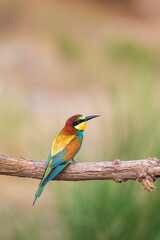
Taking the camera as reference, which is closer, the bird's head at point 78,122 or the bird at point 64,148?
the bird at point 64,148

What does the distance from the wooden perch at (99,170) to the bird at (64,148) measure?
0.14 feet

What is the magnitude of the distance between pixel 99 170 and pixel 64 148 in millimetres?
251

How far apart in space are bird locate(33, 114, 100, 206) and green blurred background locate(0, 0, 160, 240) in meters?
1.20

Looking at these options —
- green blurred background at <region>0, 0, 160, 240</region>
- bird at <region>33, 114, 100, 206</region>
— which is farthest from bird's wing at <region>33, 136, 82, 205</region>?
green blurred background at <region>0, 0, 160, 240</region>

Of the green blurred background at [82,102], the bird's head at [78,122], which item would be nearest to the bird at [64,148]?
the bird's head at [78,122]

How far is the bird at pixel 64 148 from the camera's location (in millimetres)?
2043

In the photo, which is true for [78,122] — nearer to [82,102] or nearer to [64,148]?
[64,148]

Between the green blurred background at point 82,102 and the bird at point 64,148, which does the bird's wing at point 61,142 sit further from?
the green blurred background at point 82,102

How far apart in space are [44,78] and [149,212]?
5.52 metres

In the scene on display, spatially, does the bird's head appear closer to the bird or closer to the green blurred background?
the bird

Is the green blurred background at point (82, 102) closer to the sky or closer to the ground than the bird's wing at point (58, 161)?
closer to the ground

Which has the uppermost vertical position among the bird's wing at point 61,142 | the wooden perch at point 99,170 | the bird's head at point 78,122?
the bird's head at point 78,122

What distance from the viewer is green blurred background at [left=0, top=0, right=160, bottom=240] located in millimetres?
3453

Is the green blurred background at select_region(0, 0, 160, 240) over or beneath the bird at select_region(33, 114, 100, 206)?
beneath
